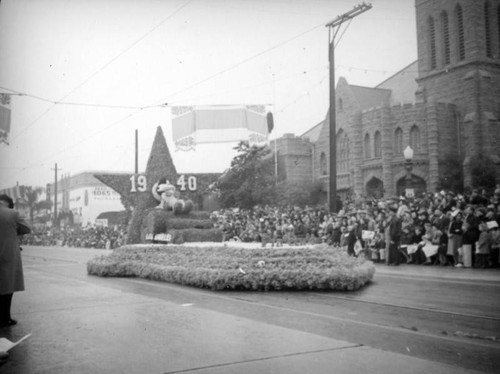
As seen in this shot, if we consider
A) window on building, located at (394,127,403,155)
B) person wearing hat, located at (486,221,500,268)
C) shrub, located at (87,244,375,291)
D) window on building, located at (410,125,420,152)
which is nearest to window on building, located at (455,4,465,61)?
person wearing hat, located at (486,221,500,268)

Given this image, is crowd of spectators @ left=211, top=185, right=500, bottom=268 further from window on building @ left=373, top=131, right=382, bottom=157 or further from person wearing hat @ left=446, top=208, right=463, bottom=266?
window on building @ left=373, top=131, right=382, bottom=157

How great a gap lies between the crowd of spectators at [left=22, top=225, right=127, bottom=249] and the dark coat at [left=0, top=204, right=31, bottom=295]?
27.4 metres

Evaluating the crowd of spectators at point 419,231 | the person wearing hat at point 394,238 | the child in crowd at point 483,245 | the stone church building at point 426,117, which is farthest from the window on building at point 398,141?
the child in crowd at point 483,245

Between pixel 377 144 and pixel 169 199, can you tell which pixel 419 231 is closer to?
pixel 169 199

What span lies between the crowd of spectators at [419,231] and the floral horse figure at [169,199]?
2.58 m

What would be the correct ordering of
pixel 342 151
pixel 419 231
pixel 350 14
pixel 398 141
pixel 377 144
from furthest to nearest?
pixel 342 151 → pixel 377 144 → pixel 398 141 → pixel 350 14 → pixel 419 231

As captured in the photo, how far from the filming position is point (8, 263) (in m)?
6.09

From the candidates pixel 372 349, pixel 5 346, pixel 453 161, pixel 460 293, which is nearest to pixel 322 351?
pixel 372 349

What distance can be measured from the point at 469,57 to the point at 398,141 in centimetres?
2302

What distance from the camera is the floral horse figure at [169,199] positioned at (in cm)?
1361

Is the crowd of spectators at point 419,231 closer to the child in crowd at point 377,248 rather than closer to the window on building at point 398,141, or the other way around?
the child in crowd at point 377,248

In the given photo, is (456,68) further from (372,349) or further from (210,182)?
(372,349)

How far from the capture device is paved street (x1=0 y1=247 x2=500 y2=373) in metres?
4.08

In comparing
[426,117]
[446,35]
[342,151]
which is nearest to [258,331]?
[446,35]
